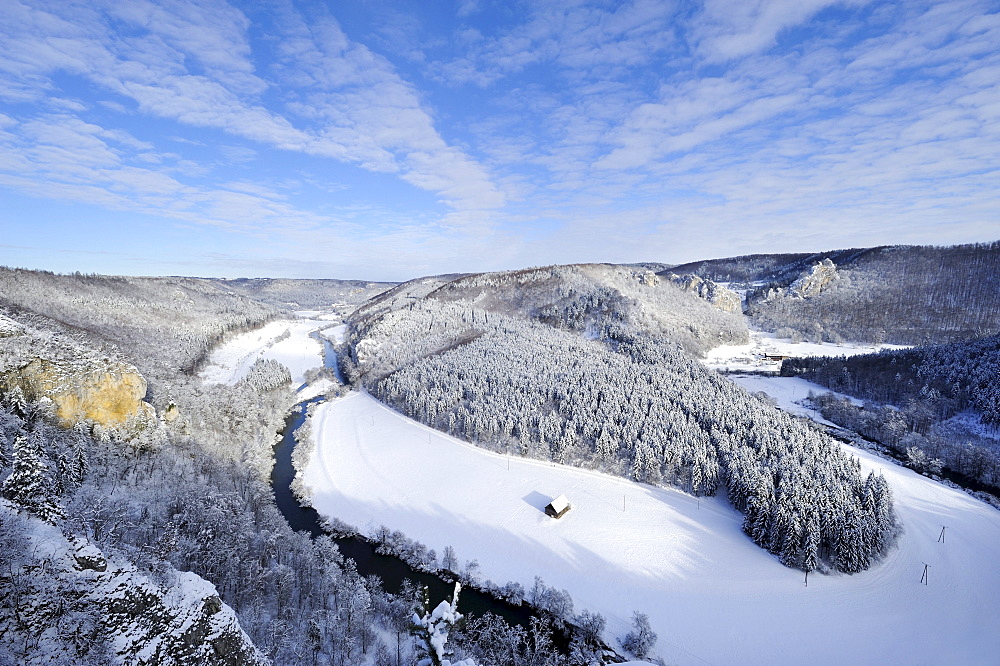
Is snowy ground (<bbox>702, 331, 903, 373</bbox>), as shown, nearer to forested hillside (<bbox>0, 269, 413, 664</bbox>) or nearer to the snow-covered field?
the snow-covered field

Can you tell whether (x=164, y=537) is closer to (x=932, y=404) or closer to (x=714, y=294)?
(x=932, y=404)

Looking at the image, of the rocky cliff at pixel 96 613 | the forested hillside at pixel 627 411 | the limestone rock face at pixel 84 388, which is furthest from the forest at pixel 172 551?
the forested hillside at pixel 627 411

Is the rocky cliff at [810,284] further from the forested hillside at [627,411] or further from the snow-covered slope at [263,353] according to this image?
the snow-covered slope at [263,353]

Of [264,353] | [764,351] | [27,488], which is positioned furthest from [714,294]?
[27,488]

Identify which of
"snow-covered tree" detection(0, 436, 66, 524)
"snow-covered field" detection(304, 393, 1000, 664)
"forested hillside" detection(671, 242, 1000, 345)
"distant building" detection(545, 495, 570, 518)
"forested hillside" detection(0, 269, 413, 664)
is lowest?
"snow-covered field" detection(304, 393, 1000, 664)

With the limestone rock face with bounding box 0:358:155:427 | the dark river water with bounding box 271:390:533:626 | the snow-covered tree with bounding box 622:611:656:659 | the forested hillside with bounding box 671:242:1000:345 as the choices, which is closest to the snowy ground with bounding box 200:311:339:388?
the limestone rock face with bounding box 0:358:155:427

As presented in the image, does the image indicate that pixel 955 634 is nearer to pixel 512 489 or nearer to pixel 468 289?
pixel 512 489
